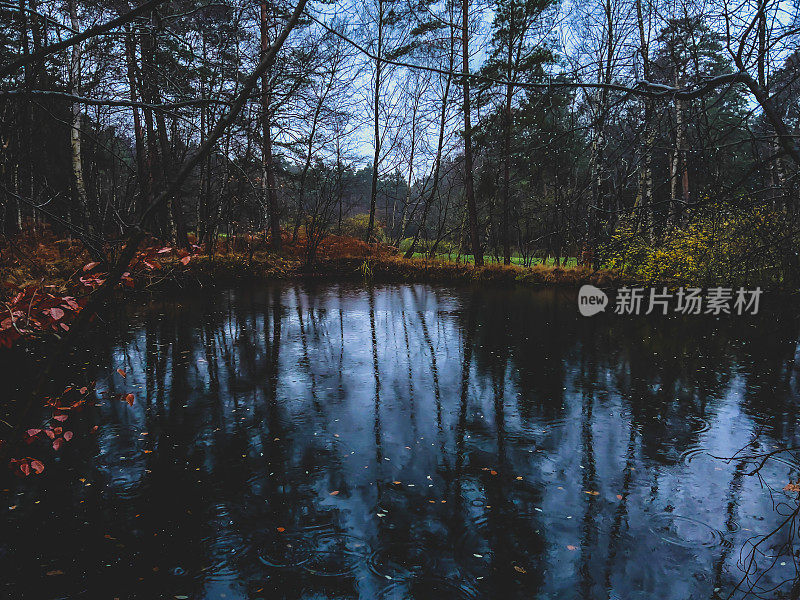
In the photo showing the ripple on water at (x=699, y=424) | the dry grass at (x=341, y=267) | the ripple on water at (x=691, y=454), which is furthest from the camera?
the dry grass at (x=341, y=267)

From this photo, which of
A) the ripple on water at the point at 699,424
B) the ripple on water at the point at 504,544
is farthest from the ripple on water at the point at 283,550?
the ripple on water at the point at 699,424

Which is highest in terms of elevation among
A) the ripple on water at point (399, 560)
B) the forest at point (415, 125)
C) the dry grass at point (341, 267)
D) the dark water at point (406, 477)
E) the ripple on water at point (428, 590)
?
the forest at point (415, 125)

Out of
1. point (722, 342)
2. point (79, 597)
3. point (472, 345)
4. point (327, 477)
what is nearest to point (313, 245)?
point (472, 345)

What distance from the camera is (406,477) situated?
412cm

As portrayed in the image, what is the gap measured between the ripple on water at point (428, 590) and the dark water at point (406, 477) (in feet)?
0.04

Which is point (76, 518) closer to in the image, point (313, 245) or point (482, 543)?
point (482, 543)

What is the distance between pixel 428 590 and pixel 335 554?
643mm

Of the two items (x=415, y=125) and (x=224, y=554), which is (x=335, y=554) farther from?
(x=415, y=125)

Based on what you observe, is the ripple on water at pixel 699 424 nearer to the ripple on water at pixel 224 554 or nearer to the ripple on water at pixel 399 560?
the ripple on water at pixel 399 560

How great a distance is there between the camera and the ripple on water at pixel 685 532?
10.8 feet

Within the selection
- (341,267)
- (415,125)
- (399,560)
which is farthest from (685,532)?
(415,125)

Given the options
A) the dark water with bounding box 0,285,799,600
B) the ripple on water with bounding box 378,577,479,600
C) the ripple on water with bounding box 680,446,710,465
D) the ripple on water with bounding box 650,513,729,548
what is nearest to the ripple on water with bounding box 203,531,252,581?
the dark water with bounding box 0,285,799,600

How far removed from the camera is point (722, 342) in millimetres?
9039

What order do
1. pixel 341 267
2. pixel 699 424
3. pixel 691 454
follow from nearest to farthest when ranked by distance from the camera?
pixel 691 454
pixel 699 424
pixel 341 267
